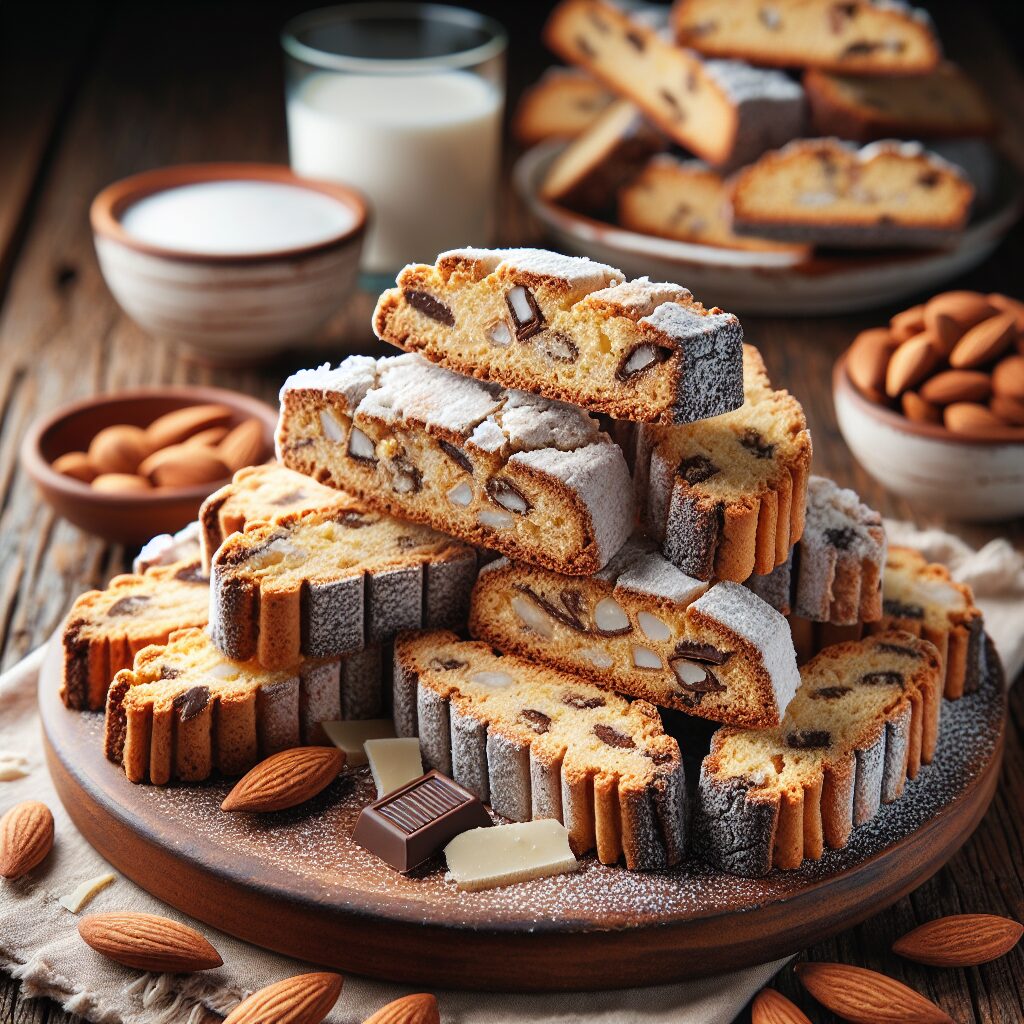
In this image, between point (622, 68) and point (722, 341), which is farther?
point (622, 68)

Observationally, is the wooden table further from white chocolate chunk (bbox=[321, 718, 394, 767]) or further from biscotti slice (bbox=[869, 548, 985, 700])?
white chocolate chunk (bbox=[321, 718, 394, 767])

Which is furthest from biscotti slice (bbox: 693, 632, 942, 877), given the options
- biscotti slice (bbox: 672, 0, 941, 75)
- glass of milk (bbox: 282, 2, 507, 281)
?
biscotti slice (bbox: 672, 0, 941, 75)

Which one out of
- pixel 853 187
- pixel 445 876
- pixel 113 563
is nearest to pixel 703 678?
pixel 445 876

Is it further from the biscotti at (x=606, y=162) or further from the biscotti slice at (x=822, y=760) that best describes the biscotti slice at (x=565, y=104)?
the biscotti slice at (x=822, y=760)

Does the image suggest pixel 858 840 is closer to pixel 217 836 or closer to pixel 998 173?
pixel 217 836

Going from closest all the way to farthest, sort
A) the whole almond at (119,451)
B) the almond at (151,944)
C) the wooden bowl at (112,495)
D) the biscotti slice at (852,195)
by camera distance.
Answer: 1. the almond at (151,944)
2. the wooden bowl at (112,495)
3. the whole almond at (119,451)
4. the biscotti slice at (852,195)

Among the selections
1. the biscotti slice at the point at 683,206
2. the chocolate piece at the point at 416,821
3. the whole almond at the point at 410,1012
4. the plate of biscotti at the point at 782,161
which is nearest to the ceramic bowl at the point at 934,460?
the plate of biscotti at the point at 782,161
